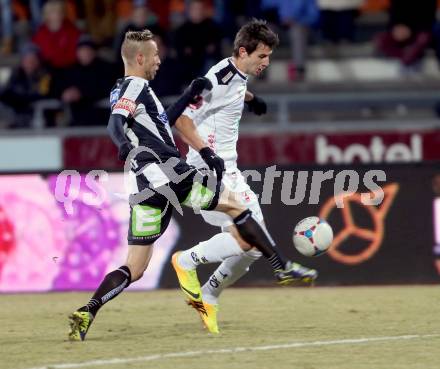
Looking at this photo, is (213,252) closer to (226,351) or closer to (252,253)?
(252,253)

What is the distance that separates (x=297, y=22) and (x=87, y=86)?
9.22ft

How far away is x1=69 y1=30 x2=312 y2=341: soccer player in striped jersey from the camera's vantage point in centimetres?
823

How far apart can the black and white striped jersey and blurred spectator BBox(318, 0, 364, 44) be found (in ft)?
26.3

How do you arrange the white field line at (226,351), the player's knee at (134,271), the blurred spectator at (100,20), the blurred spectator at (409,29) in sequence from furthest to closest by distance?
1. the blurred spectator at (100,20)
2. the blurred spectator at (409,29)
3. the player's knee at (134,271)
4. the white field line at (226,351)

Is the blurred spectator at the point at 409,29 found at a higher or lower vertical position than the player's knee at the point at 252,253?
higher

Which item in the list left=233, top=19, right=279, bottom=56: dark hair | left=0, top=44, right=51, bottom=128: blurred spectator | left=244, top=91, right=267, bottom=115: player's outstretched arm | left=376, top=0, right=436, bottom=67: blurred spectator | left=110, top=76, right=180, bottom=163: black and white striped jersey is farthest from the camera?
left=376, top=0, right=436, bottom=67: blurred spectator

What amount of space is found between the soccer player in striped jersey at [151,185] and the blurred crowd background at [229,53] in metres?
6.32

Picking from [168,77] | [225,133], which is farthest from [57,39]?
[225,133]

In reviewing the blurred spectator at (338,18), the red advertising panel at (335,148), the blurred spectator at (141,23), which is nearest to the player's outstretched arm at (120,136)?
the red advertising panel at (335,148)

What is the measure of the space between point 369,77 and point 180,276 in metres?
8.30

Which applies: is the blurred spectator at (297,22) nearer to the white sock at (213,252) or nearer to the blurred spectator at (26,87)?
the blurred spectator at (26,87)

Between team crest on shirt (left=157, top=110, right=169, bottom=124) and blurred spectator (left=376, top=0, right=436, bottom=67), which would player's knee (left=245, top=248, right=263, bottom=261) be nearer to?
team crest on shirt (left=157, top=110, right=169, bottom=124)

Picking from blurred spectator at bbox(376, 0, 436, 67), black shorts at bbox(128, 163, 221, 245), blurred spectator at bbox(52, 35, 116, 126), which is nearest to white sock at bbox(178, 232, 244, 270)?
black shorts at bbox(128, 163, 221, 245)

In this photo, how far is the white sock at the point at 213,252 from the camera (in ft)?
28.4
